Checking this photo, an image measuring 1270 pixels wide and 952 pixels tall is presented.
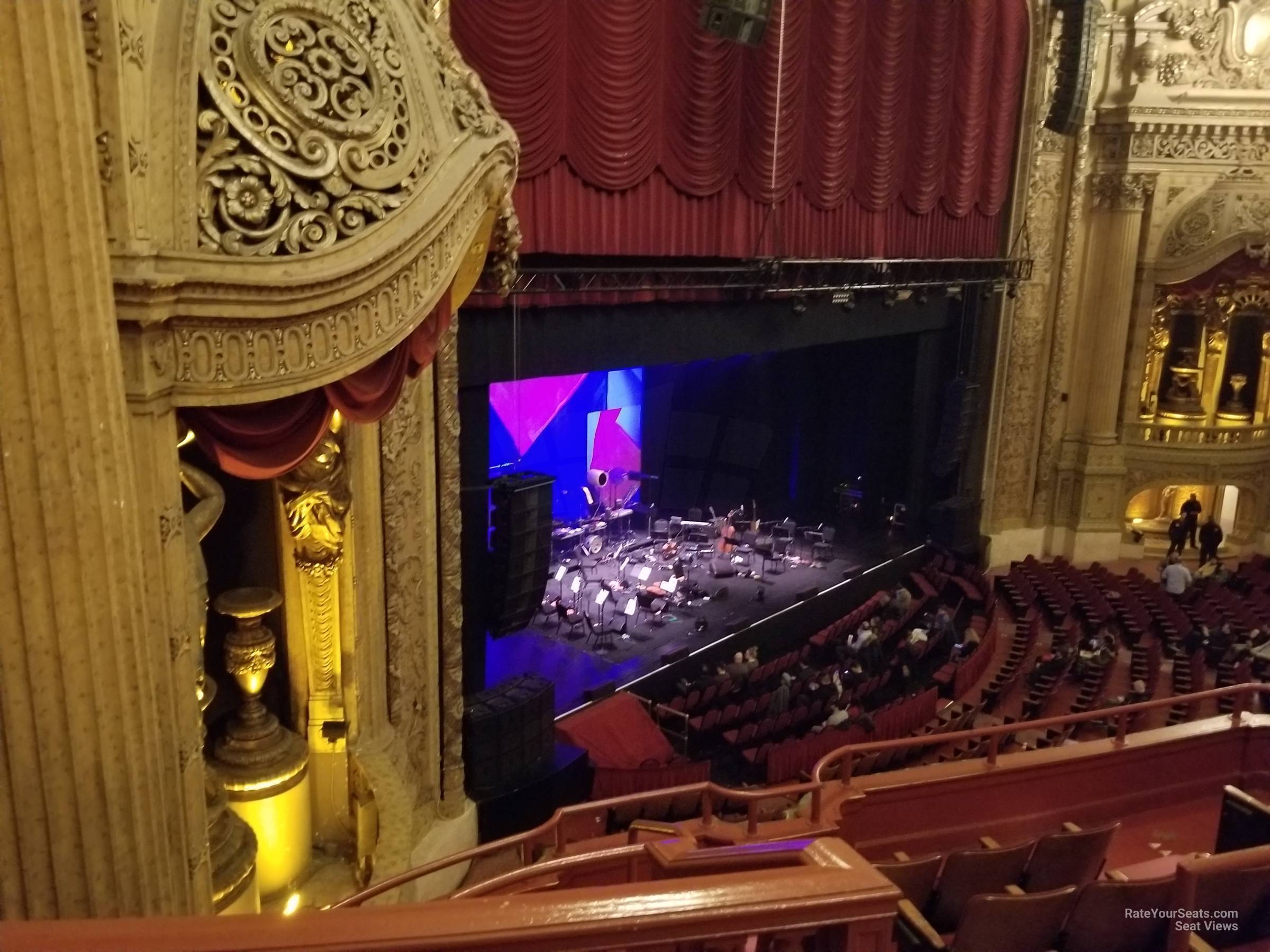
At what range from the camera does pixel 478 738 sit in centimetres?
715

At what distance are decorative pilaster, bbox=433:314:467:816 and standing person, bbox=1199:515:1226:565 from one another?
42.1 ft

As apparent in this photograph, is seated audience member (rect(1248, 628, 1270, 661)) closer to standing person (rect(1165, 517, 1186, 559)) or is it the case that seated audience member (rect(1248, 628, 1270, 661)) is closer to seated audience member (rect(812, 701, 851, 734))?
standing person (rect(1165, 517, 1186, 559))

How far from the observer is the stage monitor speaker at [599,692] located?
30.4 ft

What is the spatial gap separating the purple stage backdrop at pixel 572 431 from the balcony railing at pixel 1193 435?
26.8ft

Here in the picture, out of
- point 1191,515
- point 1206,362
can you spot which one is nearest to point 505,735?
point 1191,515

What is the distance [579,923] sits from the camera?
63.2 inches

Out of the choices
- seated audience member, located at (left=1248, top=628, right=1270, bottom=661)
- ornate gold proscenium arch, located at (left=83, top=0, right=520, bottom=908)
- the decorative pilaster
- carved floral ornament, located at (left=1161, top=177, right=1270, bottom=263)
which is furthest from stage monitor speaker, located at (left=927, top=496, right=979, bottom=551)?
ornate gold proscenium arch, located at (left=83, top=0, right=520, bottom=908)

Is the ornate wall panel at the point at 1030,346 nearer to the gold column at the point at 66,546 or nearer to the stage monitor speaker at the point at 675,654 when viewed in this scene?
the stage monitor speaker at the point at 675,654

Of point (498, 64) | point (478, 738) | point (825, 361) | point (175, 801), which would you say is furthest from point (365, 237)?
point (825, 361)

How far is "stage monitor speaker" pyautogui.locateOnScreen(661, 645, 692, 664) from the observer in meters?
10.2

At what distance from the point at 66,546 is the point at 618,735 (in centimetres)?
716

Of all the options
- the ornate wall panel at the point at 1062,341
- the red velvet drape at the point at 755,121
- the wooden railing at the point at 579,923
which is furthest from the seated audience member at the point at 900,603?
the wooden railing at the point at 579,923

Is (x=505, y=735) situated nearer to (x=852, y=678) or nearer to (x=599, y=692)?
(x=599, y=692)

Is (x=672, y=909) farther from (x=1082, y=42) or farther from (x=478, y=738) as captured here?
(x=1082, y=42)
